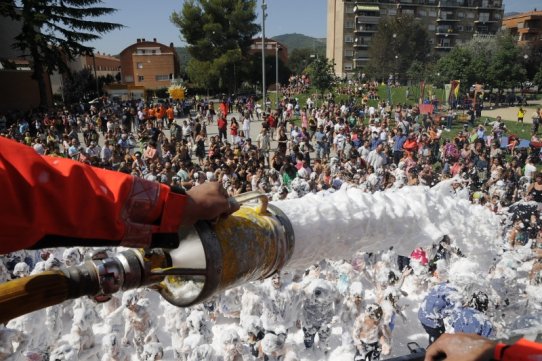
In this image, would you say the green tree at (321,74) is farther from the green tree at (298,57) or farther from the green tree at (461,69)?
the green tree at (298,57)

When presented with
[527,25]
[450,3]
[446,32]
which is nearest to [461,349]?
[446,32]

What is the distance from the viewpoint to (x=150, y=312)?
585 centimetres

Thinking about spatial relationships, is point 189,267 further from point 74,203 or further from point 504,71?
point 504,71

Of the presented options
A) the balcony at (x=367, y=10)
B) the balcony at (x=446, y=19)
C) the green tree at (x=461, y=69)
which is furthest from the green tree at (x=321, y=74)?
the balcony at (x=446, y=19)

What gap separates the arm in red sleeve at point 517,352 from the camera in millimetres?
1314

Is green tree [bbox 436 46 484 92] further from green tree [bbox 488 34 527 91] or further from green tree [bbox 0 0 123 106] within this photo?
green tree [bbox 0 0 123 106]

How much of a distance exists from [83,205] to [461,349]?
3.66 feet

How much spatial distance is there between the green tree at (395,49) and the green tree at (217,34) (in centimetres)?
1618

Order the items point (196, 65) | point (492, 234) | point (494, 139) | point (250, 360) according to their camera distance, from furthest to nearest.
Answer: point (196, 65), point (494, 139), point (250, 360), point (492, 234)

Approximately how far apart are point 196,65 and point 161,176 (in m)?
37.3

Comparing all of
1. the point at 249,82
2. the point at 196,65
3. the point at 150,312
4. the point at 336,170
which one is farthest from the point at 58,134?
the point at 249,82

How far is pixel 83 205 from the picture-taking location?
3.39 ft

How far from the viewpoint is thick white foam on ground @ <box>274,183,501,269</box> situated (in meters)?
1.53

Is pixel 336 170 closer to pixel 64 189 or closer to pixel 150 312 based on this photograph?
pixel 150 312
